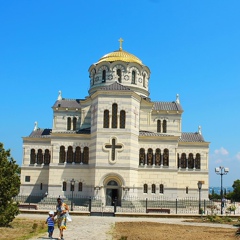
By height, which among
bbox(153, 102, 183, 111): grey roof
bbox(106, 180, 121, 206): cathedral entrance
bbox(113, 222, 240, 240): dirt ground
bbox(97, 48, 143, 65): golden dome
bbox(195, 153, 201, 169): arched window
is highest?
bbox(97, 48, 143, 65): golden dome

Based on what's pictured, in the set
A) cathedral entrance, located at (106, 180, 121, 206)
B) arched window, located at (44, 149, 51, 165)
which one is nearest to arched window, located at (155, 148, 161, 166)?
cathedral entrance, located at (106, 180, 121, 206)

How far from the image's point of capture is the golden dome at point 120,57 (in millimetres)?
44781

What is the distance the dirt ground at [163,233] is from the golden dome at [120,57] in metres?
25.4

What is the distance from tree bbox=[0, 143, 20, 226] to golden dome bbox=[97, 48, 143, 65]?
25.1 metres

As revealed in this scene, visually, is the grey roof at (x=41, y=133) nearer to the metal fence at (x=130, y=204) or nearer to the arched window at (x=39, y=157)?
the arched window at (x=39, y=157)

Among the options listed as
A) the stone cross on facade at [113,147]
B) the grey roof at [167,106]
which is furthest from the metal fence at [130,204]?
the grey roof at [167,106]

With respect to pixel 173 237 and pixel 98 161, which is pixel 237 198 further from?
pixel 173 237

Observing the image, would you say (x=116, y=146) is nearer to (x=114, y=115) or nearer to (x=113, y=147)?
(x=113, y=147)

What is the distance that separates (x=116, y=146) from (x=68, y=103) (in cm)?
1158

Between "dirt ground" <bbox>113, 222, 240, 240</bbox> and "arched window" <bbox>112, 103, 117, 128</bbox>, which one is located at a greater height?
"arched window" <bbox>112, 103, 117, 128</bbox>

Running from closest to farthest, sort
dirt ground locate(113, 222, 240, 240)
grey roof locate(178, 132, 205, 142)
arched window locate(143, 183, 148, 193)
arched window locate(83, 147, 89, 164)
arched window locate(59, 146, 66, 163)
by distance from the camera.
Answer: dirt ground locate(113, 222, 240, 240)
arched window locate(143, 183, 148, 193)
arched window locate(83, 147, 89, 164)
arched window locate(59, 146, 66, 163)
grey roof locate(178, 132, 205, 142)

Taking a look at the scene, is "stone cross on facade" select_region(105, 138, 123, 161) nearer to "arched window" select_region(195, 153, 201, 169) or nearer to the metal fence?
the metal fence

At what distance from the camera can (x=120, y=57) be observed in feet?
148

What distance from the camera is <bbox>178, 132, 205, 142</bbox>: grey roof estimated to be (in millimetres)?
44438
